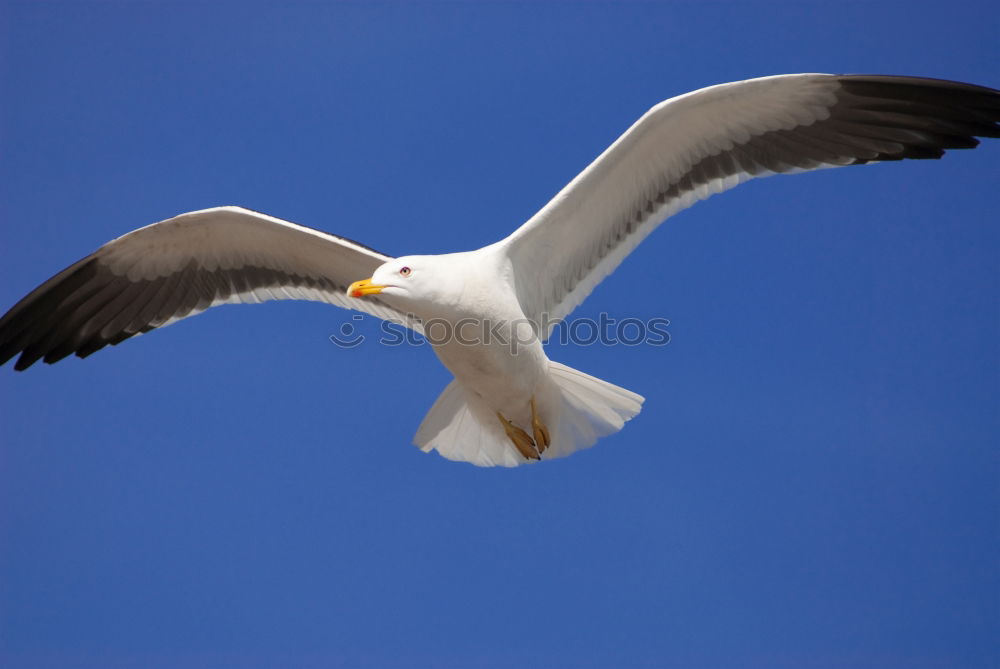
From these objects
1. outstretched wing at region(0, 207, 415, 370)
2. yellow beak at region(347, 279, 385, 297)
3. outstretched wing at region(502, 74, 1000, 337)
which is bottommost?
yellow beak at region(347, 279, 385, 297)

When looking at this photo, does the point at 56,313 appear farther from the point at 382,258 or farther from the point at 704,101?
the point at 704,101

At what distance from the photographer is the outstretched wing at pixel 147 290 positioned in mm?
7191

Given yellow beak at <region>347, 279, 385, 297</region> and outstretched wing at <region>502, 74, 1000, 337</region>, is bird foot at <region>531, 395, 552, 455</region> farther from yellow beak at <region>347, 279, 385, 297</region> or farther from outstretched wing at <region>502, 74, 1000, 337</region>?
yellow beak at <region>347, 279, 385, 297</region>

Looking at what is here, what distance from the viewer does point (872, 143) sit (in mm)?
6484

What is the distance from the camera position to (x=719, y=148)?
6.65 m

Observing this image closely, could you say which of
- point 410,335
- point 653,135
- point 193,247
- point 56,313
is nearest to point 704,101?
point 653,135

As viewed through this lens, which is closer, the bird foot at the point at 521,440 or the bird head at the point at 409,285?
the bird head at the point at 409,285

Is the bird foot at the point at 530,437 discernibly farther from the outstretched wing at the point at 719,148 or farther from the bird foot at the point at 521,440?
the outstretched wing at the point at 719,148

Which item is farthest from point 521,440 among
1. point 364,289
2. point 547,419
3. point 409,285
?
point 364,289

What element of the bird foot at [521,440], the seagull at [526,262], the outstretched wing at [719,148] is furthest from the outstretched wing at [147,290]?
the outstretched wing at [719,148]

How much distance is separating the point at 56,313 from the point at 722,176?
443 centimetres

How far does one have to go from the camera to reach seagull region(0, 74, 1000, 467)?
20.0 feet

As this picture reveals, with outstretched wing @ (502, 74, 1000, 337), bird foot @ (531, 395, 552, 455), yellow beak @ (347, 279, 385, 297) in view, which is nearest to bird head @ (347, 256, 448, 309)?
yellow beak @ (347, 279, 385, 297)

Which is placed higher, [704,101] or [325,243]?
[704,101]
